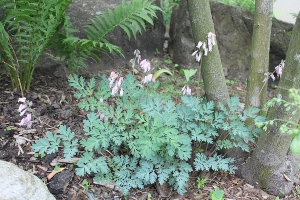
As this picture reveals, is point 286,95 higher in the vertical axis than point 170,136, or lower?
higher

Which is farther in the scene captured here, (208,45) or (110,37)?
(110,37)

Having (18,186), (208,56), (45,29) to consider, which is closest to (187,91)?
(208,56)

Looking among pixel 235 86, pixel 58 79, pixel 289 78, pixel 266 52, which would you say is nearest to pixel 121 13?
pixel 58 79

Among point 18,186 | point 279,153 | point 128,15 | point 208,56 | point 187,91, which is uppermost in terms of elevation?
point 128,15

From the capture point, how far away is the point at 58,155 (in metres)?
2.61

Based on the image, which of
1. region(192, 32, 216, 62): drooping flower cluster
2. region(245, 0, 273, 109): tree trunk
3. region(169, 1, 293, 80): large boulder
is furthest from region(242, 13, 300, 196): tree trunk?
region(169, 1, 293, 80): large boulder

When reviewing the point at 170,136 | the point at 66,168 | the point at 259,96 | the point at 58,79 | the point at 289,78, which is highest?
the point at 289,78

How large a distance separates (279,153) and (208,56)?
37.9 inches

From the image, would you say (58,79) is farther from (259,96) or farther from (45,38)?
(259,96)

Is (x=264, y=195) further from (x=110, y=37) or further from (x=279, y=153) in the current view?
(x=110, y=37)

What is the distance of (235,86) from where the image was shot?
4.58m

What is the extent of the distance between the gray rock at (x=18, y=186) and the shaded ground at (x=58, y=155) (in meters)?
0.28

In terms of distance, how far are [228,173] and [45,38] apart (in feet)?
6.49

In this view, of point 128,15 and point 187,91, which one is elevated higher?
point 128,15
